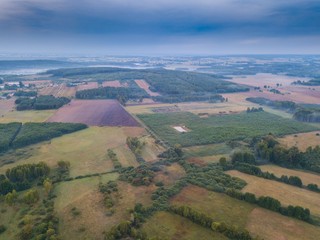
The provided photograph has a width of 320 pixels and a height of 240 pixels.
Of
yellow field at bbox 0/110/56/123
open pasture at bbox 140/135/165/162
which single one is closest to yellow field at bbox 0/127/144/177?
open pasture at bbox 140/135/165/162

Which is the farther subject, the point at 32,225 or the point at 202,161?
the point at 202,161

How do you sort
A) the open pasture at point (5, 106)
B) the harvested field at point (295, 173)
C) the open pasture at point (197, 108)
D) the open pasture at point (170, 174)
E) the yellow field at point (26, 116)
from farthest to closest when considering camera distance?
the open pasture at point (197, 108)
the open pasture at point (5, 106)
the yellow field at point (26, 116)
the open pasture at point (170, 174)
the harvested field at point (295, 173)

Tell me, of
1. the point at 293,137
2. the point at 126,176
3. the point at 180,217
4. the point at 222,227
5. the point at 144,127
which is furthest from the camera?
the point at 144,127

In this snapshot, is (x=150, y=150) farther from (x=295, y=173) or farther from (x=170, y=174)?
(x=295, y=173)

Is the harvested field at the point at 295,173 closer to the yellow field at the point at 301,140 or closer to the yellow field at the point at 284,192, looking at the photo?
the yellow field at the point at 284,192

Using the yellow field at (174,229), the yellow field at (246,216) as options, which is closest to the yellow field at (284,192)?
the yellow field at (246,216)

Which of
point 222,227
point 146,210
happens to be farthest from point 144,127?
point 222,227

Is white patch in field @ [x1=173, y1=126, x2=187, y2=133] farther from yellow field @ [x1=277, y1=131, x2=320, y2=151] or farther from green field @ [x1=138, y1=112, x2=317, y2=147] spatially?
yellow field @ [x1=277, y1=131, x2=320, y2=151]

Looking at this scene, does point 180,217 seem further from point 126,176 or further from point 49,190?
point 49,190
